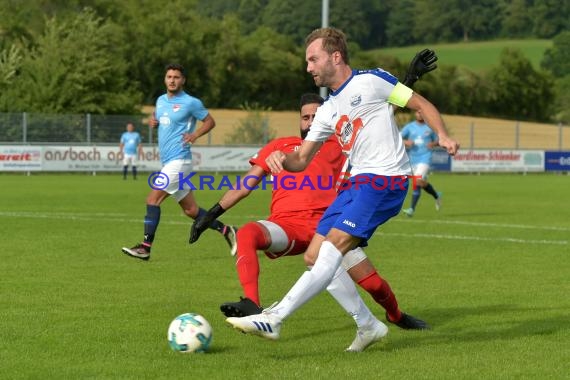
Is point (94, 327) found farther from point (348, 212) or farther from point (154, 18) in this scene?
point (154, 18)

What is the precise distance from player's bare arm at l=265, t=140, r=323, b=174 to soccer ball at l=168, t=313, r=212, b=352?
109 centimetres

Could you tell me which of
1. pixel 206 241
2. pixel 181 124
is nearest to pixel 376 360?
pixel 181 124

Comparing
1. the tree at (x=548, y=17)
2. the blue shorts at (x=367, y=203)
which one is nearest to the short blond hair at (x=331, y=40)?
the blue shorts at (x=367, y=203)

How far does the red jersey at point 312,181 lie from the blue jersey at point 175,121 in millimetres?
5260

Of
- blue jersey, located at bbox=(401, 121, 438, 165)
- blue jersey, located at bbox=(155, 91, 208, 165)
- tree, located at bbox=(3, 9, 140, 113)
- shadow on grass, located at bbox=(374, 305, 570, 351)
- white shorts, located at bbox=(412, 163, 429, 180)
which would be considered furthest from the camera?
tree, located at bbox=(3, 9, 140, 113)

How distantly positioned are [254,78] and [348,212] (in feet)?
266

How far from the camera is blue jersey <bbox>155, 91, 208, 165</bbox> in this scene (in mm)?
13289

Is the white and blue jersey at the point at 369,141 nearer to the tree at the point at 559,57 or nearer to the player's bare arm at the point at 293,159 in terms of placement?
the player's bare arm at the point at 293,159

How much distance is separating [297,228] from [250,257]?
53 cm

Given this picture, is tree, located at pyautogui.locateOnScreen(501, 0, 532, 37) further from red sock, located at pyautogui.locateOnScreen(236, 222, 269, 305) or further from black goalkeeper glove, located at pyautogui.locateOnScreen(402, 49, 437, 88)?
red sock, located at pyautogui.locateOnScreen(236, 222, 269, 305)

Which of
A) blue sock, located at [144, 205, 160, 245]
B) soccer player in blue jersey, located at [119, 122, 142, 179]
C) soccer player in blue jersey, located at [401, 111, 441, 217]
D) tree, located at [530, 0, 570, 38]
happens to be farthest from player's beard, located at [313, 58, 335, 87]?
tree, located at [530, 0, 570, 38]

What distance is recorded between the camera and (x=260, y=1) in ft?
444

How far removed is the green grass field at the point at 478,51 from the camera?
113 metres

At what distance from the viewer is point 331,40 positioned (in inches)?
265
